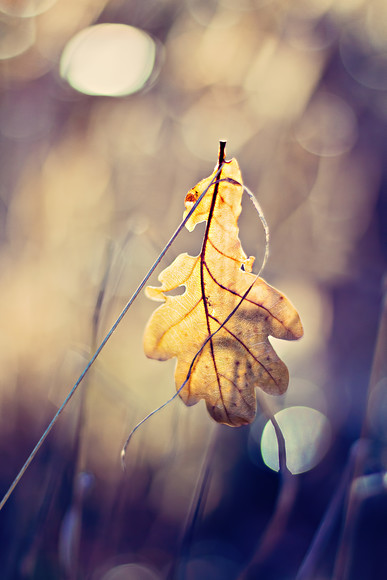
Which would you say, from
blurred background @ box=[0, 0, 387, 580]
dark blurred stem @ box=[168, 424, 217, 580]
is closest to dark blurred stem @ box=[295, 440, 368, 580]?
dark blurred stem @ box=[168, 424, 217, 580]

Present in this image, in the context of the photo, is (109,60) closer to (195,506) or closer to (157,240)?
(157,240)

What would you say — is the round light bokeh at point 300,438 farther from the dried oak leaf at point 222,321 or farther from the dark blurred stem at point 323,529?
the dried oak leaf at point 222,321

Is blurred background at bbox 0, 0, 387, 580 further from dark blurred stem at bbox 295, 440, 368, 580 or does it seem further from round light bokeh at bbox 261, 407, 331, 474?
dark blurred stem at bbox 295, 440, 368, 580

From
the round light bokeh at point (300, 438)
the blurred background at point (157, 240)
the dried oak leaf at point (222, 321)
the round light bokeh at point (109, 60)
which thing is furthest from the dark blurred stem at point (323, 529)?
the round light bokeh at point (109, 60)

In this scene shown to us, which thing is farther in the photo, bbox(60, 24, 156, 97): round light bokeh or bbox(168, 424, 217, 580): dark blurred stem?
bbox(60, 24, 156, 97): round light bokeh

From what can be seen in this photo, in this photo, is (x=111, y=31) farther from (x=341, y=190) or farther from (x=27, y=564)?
(x=27, y=564)

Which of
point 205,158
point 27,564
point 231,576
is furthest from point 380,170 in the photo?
point 27,564

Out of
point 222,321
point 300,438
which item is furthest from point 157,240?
point 222,321
